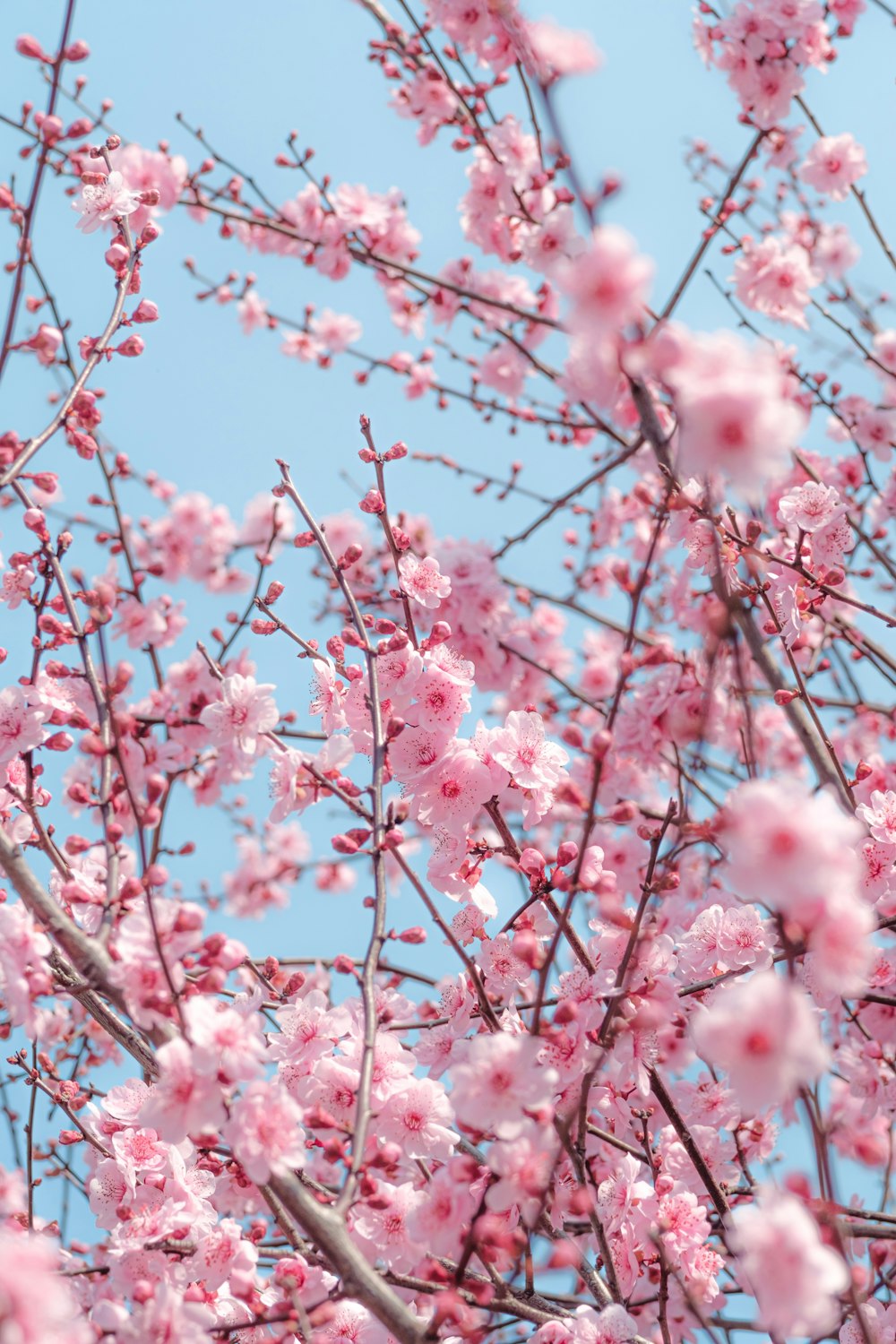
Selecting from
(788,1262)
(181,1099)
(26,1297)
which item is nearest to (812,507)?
(788,1262)

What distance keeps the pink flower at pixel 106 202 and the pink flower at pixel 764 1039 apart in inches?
104

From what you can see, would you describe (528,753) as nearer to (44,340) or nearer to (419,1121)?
(419,1121)

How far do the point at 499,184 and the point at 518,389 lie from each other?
4.48ft

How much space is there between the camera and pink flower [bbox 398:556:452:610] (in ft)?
8.57

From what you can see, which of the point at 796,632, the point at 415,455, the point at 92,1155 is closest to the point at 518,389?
the point at 415,455

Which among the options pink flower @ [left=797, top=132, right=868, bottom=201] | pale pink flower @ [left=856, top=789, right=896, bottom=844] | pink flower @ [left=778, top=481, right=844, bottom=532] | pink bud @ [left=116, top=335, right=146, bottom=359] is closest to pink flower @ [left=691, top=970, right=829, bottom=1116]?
pale pink flower @ [left=856, top=789, right=896, bottom=844]

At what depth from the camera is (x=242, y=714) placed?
2.59m

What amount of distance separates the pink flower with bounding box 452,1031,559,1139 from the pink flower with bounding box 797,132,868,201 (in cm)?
492

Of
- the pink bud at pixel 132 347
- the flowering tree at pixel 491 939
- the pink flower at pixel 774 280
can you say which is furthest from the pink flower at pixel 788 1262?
the pink flower at pixel 774 280

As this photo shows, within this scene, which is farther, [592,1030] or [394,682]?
[394,682]

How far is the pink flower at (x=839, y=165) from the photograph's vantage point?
4953 mm

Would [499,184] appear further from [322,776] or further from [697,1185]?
[697,1185]

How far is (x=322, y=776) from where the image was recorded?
224cm

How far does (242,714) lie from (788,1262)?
1.81 meters
